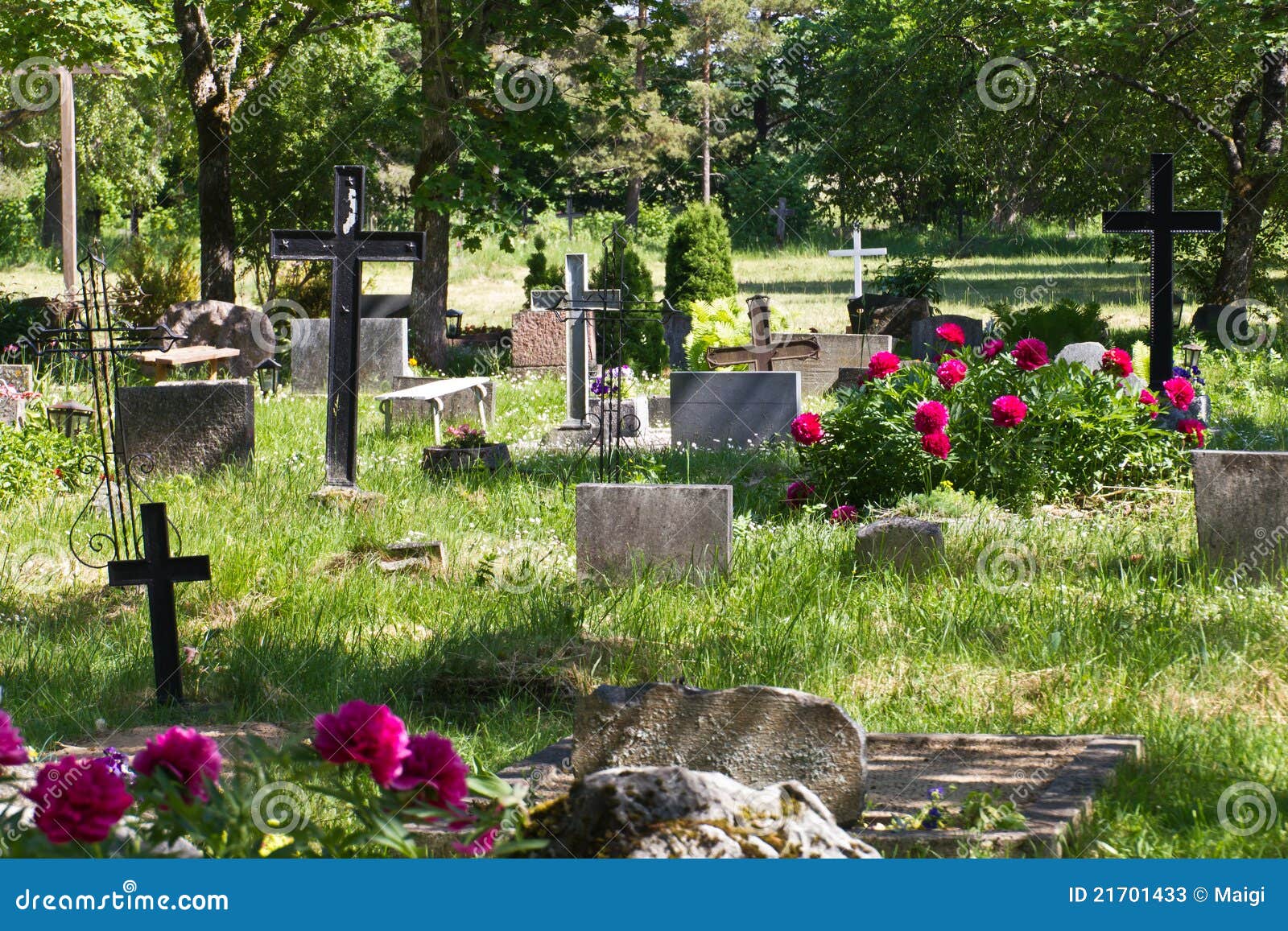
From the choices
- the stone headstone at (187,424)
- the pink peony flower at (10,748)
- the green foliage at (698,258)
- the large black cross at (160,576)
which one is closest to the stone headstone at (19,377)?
the stone headstone at (187,424)

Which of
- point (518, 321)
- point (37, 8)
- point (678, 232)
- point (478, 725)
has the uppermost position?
point (37, 8)

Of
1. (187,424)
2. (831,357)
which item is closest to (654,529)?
(187,424)

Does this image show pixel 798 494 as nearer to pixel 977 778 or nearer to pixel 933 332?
pixel 977 778

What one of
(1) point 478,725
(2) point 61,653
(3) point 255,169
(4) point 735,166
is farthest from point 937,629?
(4) point 735,166

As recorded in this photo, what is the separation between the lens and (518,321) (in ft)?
55.7

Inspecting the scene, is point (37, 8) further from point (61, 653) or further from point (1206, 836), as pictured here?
point (1206, 836)

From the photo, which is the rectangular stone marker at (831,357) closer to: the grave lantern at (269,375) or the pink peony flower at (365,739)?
the grave lantern at (269,375)

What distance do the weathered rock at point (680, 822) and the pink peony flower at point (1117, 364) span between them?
642cm

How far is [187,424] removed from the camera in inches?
391

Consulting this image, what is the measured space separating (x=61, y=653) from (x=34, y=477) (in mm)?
3863

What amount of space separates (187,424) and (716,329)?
6.78 metres

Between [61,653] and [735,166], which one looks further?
[735,166]

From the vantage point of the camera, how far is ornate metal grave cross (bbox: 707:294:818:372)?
14.3 meters

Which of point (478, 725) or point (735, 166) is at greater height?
point (735, 166)
